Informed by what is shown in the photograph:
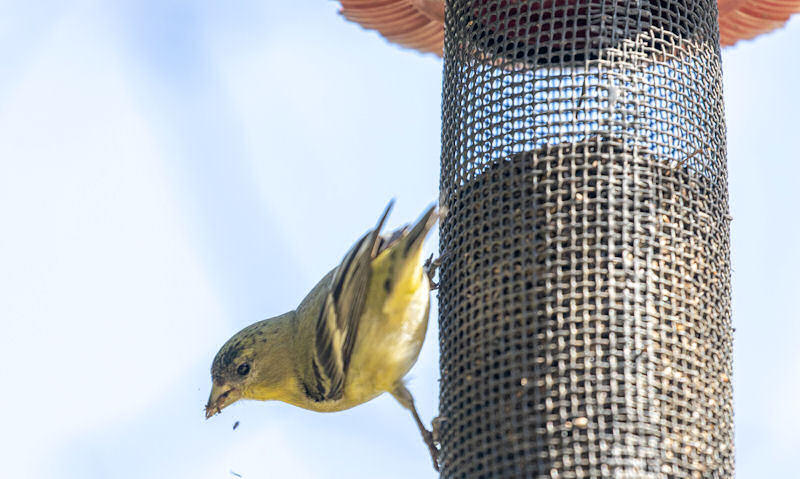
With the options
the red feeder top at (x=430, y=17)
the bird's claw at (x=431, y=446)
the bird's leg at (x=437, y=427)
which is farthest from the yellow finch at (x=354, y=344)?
the red feeder top at (x=430, y=17)

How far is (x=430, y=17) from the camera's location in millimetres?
6664

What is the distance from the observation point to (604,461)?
473 centimetres

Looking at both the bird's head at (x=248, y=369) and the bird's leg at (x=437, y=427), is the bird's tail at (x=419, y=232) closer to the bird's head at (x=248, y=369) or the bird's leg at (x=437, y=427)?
the bird's leg at (x=437, y=427)

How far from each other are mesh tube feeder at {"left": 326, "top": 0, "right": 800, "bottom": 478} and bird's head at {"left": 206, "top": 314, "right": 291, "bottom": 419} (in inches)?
52.0

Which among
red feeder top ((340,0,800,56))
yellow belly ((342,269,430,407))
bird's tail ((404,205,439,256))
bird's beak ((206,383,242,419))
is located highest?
red feeder top ((340,0,800,56))

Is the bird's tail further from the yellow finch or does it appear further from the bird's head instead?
the bird's head

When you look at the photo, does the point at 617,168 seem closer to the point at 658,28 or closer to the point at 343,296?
the point at 658,28

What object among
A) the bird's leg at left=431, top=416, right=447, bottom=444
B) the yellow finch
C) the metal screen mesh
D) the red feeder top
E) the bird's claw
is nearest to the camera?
the metal screen mesh

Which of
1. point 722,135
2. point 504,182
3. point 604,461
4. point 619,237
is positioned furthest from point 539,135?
point 604,461

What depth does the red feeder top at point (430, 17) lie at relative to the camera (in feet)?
21.1

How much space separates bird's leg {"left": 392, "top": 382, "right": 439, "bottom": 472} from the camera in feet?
20.1

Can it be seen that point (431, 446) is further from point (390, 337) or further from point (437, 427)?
point (390, 337)

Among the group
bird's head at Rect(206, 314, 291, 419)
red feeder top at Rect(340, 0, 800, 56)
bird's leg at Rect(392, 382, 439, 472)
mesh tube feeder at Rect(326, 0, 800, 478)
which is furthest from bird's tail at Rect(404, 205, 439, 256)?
red feeder top at Rect(340, 0, 800, 56)

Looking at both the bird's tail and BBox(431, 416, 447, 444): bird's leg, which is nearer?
BBox(431, 416, 447, 444): bird's leg
